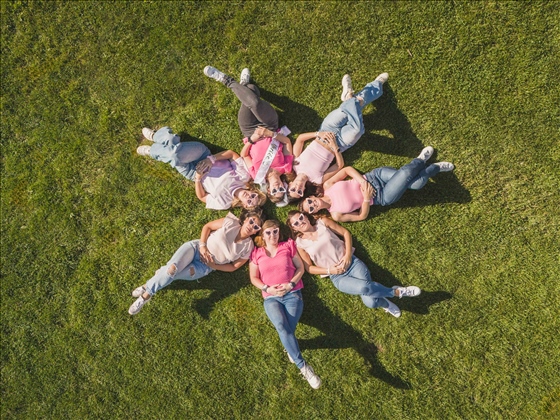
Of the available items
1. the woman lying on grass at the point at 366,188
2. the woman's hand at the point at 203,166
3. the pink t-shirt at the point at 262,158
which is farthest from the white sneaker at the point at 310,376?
the woman's hand at the point at 203,166

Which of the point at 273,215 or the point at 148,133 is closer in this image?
the point at 148,133

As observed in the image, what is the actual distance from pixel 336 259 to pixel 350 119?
213cm

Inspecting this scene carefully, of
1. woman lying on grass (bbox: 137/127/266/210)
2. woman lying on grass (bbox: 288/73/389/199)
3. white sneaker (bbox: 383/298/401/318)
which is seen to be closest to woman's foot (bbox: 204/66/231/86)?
woman lying on grass (bbox: 137/127/266/210)

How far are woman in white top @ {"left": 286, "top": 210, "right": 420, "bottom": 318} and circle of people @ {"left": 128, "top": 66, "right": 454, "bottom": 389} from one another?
15mm

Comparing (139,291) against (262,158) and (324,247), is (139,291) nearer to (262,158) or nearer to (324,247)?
(262,158)

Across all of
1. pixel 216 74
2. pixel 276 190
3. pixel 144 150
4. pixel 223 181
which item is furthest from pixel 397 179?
pixel 144 150

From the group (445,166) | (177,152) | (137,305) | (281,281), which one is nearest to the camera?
(177,152)

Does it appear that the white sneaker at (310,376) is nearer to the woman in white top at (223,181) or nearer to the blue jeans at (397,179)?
the woman in white top at (223,181)

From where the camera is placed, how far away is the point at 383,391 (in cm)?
617

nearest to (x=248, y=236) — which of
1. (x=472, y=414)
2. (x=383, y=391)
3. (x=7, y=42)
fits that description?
(x=383, y=391)

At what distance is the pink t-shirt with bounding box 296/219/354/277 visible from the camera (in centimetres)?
574

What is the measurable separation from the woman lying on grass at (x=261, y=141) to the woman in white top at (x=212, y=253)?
602 millimetres

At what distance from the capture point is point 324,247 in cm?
575

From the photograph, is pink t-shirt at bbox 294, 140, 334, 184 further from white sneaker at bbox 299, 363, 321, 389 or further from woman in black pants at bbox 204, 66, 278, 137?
white sneaker at bbox 299, 363, 321, 389
